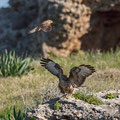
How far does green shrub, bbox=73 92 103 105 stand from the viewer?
208 inches

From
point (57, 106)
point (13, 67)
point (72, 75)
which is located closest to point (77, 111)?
point (57, 106)

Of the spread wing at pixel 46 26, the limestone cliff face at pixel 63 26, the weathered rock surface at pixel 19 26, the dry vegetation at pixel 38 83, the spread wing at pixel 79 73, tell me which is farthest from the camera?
the weathered rock surface at pixel 19 26

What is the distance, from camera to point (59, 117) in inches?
200

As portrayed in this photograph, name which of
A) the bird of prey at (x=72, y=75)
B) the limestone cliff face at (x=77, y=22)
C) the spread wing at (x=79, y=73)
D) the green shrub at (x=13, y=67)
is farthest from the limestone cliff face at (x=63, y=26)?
the spread wing at (x=79, y=73)

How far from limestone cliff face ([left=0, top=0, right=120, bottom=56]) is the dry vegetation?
2437 mm

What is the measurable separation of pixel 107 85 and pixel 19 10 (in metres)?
9.93

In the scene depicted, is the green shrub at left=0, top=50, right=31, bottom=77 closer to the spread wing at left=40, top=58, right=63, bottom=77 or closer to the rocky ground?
the spread wing at left=40, top=58, right=63, bottom=77

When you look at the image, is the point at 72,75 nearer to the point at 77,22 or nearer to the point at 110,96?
the point at 110,96

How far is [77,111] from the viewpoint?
5062mm

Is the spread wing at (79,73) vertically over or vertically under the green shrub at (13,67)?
over

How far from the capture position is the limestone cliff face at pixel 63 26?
13.0 meters

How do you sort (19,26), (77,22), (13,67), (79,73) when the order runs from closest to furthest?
(79,73) → (13,67) → (77,22) → (19,26)

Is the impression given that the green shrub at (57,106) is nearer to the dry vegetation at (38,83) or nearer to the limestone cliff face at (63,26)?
the dry vegetation at (38,83)

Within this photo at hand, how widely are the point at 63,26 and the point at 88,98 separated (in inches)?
310
